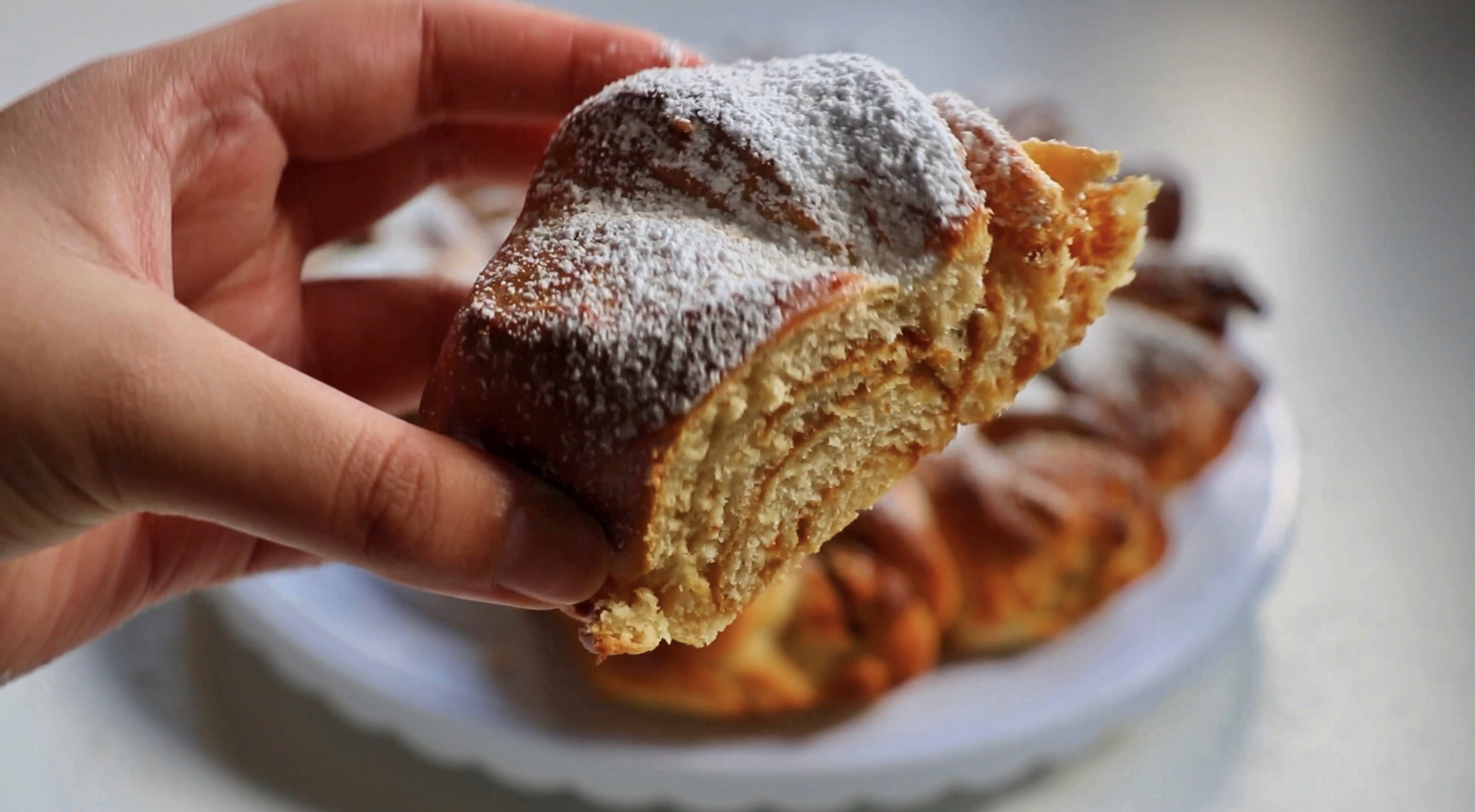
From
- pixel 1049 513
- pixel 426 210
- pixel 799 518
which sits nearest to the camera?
pixel 799 518

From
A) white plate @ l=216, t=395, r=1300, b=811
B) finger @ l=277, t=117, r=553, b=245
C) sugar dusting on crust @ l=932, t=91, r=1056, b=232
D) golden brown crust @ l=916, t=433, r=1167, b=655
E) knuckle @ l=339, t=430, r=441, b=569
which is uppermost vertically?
sugar dusting on crust @ l=932, t=91, r=1056, b=232

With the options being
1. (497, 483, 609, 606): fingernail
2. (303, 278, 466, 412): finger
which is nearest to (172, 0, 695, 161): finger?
(303, 278, 466, 412): finger

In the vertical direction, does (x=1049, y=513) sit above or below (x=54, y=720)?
above

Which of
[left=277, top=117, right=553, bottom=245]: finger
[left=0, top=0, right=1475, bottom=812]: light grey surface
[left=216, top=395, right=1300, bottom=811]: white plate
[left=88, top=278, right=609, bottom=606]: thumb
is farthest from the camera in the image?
[left=0, top=0, right=1475, bottom=812]: light grey surface

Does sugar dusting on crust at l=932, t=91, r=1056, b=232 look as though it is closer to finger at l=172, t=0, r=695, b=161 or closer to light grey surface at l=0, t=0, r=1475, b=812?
finger at l=172, t=0, r=695, b=161

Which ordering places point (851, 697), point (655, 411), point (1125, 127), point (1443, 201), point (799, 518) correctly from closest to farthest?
1. point (655, 411)
2. point (799, 518)
3. point (851, 697)
4. point (1443, 201)
5. point (1125, 127)

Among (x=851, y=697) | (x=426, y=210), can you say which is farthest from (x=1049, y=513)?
(x=426, y=210)

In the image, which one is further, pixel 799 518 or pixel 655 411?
pixel 799 518

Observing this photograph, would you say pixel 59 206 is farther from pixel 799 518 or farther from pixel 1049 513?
pixel 1049 513
